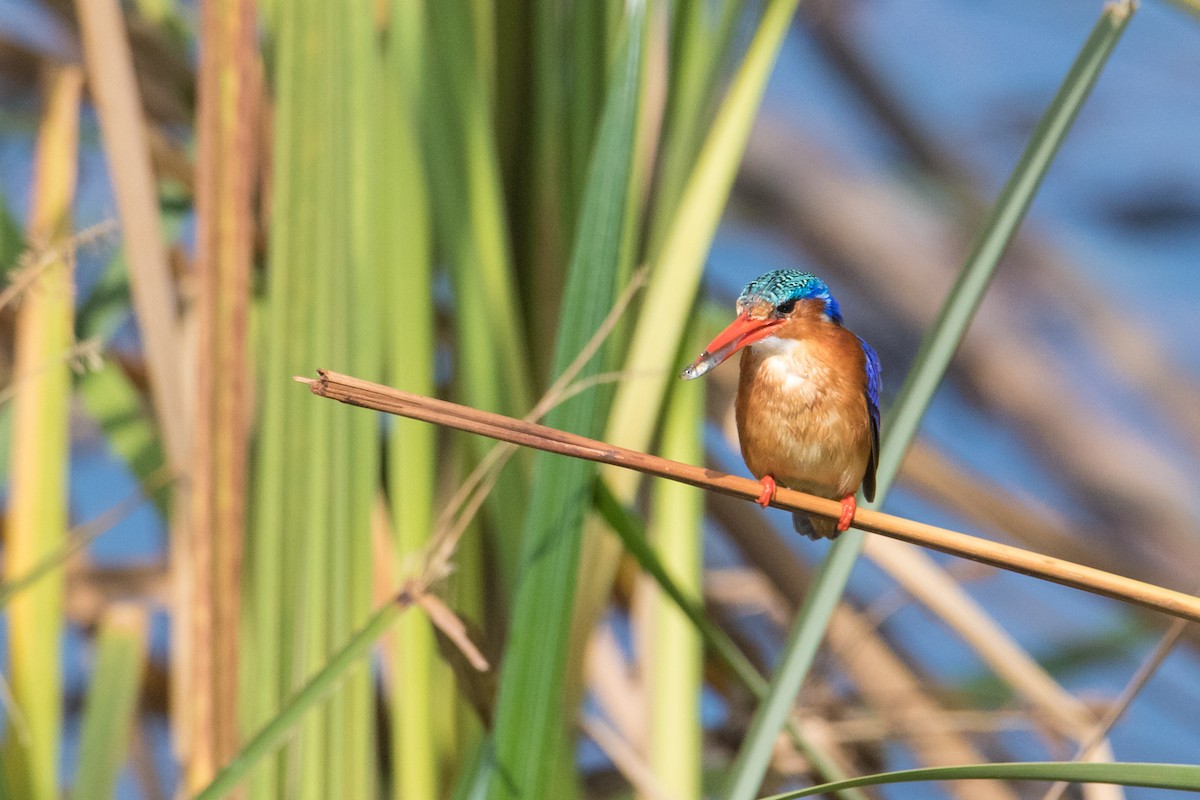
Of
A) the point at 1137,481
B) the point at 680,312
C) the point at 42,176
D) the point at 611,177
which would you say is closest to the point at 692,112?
the point at 680,312

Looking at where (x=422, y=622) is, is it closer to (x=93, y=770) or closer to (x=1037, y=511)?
(x=93, y=770)

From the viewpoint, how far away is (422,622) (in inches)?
44.0

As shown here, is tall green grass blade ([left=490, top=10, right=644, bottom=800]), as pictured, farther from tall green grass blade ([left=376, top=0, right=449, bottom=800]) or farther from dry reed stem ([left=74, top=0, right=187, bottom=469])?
dry reed stem ([left=74, top=0, right=187, bottom=469])

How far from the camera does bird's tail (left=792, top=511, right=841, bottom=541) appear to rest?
1.25 metres

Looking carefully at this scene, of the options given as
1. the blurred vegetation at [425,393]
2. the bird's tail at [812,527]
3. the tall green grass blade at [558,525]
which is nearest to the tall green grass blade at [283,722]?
the blurred vegetation at [425,393]

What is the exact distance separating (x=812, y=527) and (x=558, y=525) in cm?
53

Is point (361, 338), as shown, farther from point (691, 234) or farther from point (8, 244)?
point (8, 244)

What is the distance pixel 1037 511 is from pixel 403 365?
1082 mm

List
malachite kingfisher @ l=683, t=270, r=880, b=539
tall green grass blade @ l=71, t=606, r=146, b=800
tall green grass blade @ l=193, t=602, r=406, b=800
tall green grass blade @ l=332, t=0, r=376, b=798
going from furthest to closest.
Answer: tall green grass blade @ l=71, t=606, r=146, b=800, malachite kingfisher @ l=683, t=270, r=880, b=539, tall green grass blade @ l=332, t=0, r=376, b=798, tall green grass blade @ l=193, t=602, r=406, b=800

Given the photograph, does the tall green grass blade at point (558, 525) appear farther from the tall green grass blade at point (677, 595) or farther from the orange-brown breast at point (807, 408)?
the orange-brown breast at point (807, 408)

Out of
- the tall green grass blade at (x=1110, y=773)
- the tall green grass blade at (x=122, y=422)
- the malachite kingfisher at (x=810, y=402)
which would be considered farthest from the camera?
the tall green grass blade at (x=122, y=422)

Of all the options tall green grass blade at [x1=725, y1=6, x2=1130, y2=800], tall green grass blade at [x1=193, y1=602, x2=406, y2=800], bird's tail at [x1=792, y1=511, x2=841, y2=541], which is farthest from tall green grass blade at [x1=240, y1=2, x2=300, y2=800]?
bird's tail at [x1=792, y1=511, x2=841, y2=541]

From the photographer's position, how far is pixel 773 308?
0.97 m

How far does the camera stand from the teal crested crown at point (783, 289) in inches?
37.2
